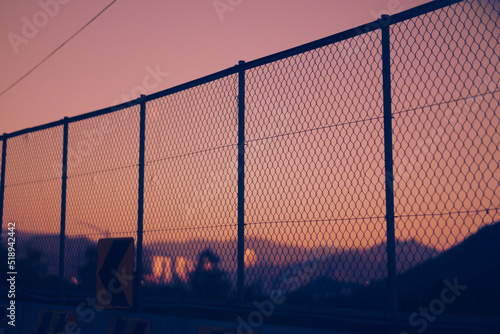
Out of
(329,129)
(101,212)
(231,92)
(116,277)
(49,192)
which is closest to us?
(329,129)

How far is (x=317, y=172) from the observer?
13.0ft

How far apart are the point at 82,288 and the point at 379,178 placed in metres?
4.29

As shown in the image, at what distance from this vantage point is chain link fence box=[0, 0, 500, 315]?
325 centimetres

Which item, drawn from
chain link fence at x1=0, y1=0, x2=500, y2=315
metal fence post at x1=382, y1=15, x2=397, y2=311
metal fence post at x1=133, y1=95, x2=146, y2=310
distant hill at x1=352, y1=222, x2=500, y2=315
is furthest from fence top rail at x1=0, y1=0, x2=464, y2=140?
distant hill at x1=352, y1=222, x2=500, y2=315

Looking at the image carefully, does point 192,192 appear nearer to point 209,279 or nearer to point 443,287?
point 209,279

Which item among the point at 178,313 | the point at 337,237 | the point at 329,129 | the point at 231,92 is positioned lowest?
the point at 178,313

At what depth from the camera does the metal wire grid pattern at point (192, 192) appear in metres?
4.70

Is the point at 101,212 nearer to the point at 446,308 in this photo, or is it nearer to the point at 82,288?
the point at 82,288

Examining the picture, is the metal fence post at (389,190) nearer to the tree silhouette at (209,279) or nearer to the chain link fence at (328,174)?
the chain link fence at (328,174)

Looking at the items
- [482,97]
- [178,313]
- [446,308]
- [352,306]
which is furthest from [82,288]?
[482,97]

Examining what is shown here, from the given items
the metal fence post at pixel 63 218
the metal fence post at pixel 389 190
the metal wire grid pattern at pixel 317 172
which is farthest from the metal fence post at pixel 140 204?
the metal fence post at pixel 389 190

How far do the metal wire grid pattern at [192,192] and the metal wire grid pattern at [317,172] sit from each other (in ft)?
0.79

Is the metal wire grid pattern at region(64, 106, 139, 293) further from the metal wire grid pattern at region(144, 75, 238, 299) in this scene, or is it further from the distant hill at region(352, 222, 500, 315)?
the distant hill at region(352, 222, 500, 315)

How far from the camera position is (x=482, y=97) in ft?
10.3
